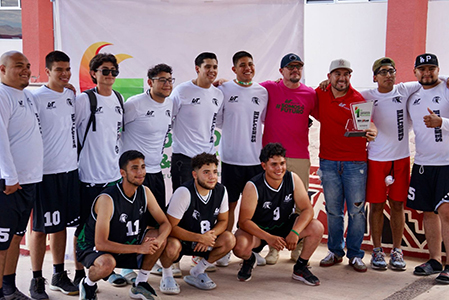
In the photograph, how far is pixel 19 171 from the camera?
3955 mm

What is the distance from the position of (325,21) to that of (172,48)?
7.75m

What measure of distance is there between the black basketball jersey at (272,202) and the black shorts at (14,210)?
2.04 m

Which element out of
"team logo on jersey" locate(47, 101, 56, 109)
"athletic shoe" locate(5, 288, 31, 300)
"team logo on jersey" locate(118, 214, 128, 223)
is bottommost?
"athletic shoe" locate(5, 288, 31, 300)

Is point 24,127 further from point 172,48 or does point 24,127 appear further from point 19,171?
point 172,48

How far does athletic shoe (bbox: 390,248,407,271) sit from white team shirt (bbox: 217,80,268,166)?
5.72 ft

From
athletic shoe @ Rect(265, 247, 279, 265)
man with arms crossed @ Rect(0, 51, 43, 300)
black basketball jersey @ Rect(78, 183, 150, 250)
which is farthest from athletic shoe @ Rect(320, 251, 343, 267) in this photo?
man with arms crossed @ Rect(0, 51, 43, 300)

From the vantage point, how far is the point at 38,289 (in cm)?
439

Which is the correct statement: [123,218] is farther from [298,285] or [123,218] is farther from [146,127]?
[298,285]

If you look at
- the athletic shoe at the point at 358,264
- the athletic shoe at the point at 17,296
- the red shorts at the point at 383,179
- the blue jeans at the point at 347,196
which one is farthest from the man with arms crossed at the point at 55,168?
the red shorts at the point at 383,179

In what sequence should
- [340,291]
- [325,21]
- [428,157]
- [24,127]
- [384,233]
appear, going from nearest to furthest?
[24,127]
[340,291]
[428,157]
[384,233]
[325,21]

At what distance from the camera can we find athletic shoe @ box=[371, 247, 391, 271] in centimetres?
521

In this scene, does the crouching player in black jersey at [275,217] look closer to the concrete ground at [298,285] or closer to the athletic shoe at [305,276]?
the athletic shoe at [305,276]

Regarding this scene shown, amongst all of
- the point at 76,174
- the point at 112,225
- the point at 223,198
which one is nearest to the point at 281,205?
the point at 223,198

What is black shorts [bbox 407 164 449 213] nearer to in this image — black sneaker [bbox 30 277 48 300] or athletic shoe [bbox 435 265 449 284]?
athletic shoe [bbox 435 265 449 284]
